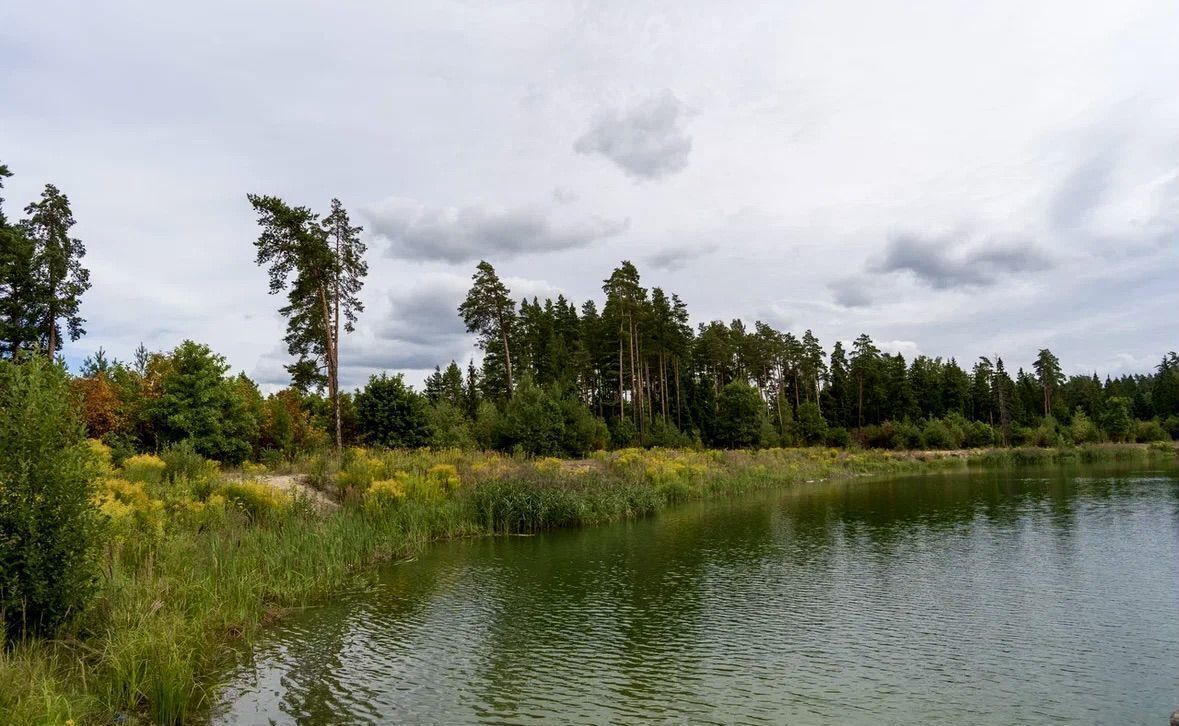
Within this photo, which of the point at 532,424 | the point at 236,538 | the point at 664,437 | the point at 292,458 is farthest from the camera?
the point at 664,437

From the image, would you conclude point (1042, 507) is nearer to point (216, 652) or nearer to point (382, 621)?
point (382, 621)

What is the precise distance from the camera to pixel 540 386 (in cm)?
4269

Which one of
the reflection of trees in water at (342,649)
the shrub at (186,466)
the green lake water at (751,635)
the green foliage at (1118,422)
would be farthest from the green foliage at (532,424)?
the green foliage at (1118,422)

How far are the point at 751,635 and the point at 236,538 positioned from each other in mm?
9882

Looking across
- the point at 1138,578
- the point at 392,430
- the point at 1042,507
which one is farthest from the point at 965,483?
the point at 392,430

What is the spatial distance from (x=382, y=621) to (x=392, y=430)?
64.1ft

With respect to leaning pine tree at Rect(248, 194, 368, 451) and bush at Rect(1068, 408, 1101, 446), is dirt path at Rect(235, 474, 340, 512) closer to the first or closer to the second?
leaning pine tree at Rect(248, 194, 368, 451)

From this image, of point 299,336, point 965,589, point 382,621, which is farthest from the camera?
point 299,336

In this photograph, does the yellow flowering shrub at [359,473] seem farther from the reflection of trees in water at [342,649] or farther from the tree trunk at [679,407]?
the tree trunk at [679,407]

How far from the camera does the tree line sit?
2323cm

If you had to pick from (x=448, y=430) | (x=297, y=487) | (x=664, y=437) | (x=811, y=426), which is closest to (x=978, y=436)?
(x=811, y=426)

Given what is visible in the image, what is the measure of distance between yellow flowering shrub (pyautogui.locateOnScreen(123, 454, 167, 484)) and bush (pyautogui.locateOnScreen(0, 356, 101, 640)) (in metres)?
8.13

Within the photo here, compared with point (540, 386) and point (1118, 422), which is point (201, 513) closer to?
point (540, 386)

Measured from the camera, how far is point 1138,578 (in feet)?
40.4
